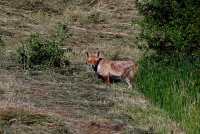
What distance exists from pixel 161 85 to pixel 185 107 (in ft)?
7.33

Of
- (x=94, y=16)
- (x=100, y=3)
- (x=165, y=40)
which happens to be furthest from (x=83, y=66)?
(x=100, y=3)

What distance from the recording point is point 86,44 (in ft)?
77.7

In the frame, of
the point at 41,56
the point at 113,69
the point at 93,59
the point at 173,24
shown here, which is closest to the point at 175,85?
the point at 113,69

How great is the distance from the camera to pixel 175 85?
14.5 m

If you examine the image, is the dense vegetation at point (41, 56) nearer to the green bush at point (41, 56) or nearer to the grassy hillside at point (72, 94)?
the green bush at point (41, 56)

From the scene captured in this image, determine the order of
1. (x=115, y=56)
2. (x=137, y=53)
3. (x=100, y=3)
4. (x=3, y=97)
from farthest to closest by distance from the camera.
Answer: (x=100, y=3)
(x=137, y=53)
(x=115, y=56)
(x=3, y=97)

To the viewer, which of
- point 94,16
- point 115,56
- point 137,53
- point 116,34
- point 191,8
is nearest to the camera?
point 191,8

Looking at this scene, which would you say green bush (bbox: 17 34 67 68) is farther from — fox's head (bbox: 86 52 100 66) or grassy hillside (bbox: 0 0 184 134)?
fox's head (bbox: 86 52 100 66)

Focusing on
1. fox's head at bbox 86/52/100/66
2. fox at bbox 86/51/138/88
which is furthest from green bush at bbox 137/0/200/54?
fox's head at bbox 86/52/100/66

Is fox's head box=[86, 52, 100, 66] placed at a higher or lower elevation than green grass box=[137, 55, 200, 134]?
higher

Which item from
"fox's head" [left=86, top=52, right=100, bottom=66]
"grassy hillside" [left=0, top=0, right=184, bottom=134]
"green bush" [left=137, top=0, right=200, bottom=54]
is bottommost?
"grassy hillside" [left=0, top=0, right=184, bottom=134]

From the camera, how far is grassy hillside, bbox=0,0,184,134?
36.1ft

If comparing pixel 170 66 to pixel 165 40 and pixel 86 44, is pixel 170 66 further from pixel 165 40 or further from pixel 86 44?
pixel 86 44

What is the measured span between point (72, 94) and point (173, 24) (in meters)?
4.63
